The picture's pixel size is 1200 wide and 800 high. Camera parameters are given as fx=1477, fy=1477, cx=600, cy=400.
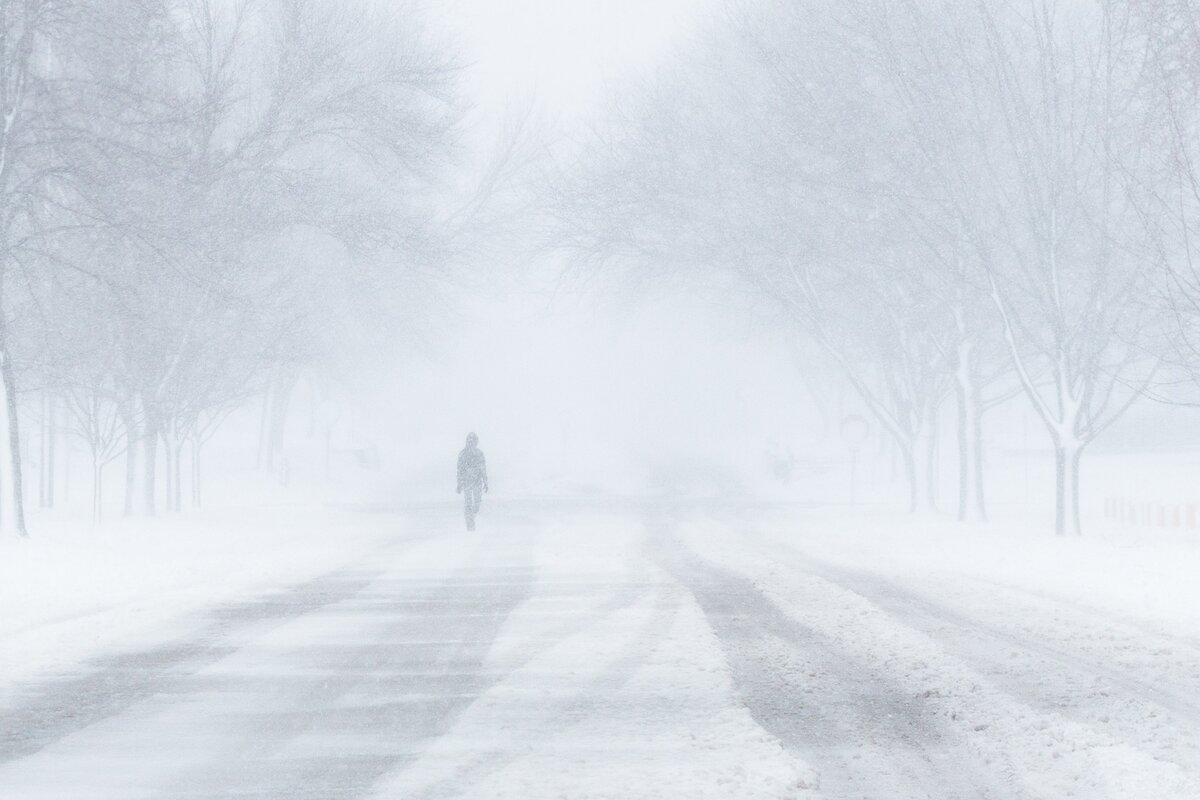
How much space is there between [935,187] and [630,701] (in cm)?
1888

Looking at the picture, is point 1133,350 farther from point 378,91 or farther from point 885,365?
point 378,91

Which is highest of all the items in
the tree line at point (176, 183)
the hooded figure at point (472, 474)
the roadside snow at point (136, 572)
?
the tree line at point (176, 183)

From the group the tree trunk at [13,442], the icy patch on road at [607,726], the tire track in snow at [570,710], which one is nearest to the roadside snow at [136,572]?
the tree trunk at [13,442]

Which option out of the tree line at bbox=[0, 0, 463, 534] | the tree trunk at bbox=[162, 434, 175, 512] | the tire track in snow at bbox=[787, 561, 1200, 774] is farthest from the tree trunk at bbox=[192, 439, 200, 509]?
the tire track in snow at bbox=[787, 561, 1200, 774]

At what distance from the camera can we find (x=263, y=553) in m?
20.9

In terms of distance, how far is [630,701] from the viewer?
27.5 ft

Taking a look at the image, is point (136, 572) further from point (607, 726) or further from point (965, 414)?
point (965, 414)

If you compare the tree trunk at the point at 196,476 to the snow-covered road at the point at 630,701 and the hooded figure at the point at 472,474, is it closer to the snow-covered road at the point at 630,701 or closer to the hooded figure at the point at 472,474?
the hooded figure at the point at 472,474

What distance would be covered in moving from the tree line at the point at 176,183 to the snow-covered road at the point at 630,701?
9008 millimetres

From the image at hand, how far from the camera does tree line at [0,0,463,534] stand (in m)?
20.2

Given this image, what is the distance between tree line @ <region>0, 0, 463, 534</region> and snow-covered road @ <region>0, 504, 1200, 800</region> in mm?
9008

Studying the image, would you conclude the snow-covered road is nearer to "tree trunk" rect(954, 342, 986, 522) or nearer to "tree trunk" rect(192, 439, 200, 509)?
"tree trunk" rect(954, 342, 986, 522)

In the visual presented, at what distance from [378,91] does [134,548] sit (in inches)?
383

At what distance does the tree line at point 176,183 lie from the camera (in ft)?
66.2
